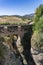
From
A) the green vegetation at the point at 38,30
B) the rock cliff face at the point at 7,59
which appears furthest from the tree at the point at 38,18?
the rock cliff face at the point at 7,59

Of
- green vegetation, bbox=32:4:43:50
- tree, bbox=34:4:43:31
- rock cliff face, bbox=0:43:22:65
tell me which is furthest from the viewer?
tree, bbox=34:4:43:31

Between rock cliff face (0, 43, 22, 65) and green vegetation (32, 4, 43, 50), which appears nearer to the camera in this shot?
rock cliff face (0, 43, 22, 65)

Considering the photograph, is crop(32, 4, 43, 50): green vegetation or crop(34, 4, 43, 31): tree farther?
crop(34, 4, 43, 31): tree

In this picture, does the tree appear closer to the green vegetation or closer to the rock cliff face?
the green vegetation

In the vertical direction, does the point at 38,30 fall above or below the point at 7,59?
above

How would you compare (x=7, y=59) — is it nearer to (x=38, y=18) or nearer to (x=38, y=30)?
(x=38, y=30)

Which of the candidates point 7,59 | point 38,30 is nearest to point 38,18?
point 38,30

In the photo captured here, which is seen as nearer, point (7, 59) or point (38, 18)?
point (7, 59)

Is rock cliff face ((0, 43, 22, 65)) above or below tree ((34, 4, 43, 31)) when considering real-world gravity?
below

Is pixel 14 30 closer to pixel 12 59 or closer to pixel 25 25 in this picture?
pixel 25 25

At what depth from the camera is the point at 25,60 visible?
22.8m

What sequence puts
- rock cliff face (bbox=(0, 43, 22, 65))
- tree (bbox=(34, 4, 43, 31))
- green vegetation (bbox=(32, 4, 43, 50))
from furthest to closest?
tree (bbox=(34, 4, 43, 31)) → green vegetation (bbox=(32, 4, 43, 50)) → rock cliff face (bbox=(0, 43, 22, 65))

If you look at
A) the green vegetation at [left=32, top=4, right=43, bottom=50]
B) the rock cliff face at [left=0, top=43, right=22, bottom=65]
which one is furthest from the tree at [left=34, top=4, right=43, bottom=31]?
the rock cliff face at [left=0, top=43, right=22, bottom=65]

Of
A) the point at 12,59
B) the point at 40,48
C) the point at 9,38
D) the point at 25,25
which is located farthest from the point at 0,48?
the point at 25,25
